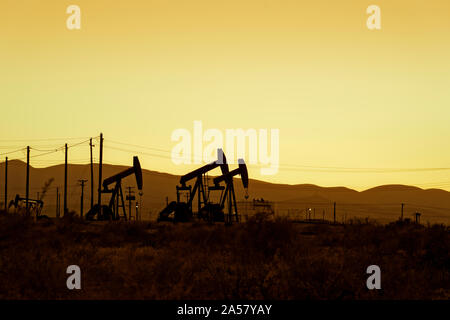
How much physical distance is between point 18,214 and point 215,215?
3206cm

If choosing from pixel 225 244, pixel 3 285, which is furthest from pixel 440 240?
pixel 3 285

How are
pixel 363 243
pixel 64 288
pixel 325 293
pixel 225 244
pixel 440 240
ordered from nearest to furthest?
pixel 325 293
pixel 64 288
pixel 440 240
pixel 225 244
pixel 363 243

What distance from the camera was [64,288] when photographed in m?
11.5

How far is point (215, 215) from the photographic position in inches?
1998

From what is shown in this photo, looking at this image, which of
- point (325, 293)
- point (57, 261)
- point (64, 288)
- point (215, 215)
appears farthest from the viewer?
point (215, 215)
